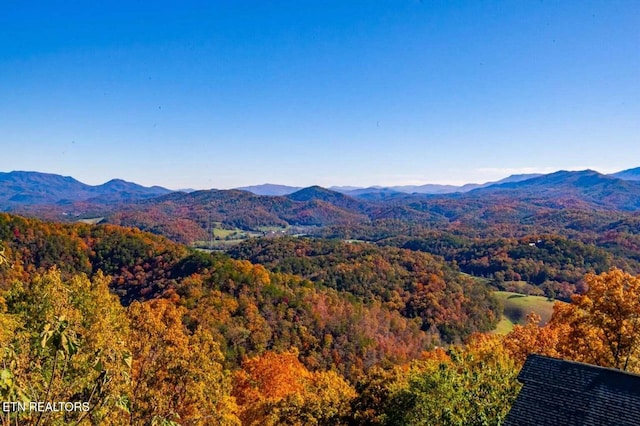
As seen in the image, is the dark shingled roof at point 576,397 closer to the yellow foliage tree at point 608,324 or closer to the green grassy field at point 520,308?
the yellow foliage tree at point 608,324

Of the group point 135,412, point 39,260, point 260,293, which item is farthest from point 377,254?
point 135,412

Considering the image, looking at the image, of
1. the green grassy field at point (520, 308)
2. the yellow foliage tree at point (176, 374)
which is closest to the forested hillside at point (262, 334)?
the yellow foliage tree at point (176, 374)

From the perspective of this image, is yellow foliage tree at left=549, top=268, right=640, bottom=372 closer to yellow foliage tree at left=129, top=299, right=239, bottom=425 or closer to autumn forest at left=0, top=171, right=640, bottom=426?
autumn forest at left=0, top=171, right=640, bottom=426

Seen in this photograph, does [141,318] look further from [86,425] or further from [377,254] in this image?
[377,254]

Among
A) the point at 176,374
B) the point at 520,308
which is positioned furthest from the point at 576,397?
the point at 520,308

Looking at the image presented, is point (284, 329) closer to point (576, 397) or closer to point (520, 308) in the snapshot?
point (576, 397)

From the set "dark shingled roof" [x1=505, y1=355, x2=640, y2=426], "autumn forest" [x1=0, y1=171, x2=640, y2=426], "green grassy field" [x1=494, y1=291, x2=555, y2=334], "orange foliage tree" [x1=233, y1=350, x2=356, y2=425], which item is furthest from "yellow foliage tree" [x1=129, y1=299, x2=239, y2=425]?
"green grassy field" [x1=494, y1=291, x2=555, y2=334]
